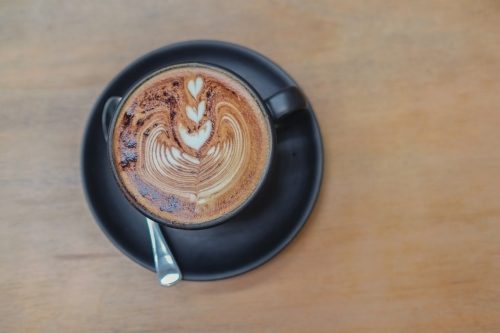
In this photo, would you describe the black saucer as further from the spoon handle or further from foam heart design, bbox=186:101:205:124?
foam heart design, bbox=186:101:205:124

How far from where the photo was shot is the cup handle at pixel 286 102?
735 mm

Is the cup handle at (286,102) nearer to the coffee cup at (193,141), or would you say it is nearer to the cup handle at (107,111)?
the coffee cup at (193,141)

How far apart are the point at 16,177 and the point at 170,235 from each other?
1.49ft

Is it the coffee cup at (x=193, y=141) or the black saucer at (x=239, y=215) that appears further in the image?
the black saucer at (x=239, y=215)

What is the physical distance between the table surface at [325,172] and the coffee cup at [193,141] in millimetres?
256

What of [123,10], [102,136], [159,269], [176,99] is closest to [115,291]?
[159,269]

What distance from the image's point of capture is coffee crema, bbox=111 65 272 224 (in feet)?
2.45

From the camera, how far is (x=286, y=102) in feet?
2.42

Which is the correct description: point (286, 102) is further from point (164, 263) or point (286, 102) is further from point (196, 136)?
point (164, 263)

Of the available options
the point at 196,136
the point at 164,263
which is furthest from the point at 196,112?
the point at 164,263

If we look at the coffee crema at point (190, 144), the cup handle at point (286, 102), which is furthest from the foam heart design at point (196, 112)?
the cup handle at point (286, 102)

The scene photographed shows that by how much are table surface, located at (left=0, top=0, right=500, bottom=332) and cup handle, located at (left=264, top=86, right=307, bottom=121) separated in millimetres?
237

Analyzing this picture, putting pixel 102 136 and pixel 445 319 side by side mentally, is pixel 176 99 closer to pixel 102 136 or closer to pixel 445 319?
pixel 102 136

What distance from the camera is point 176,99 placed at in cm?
77
